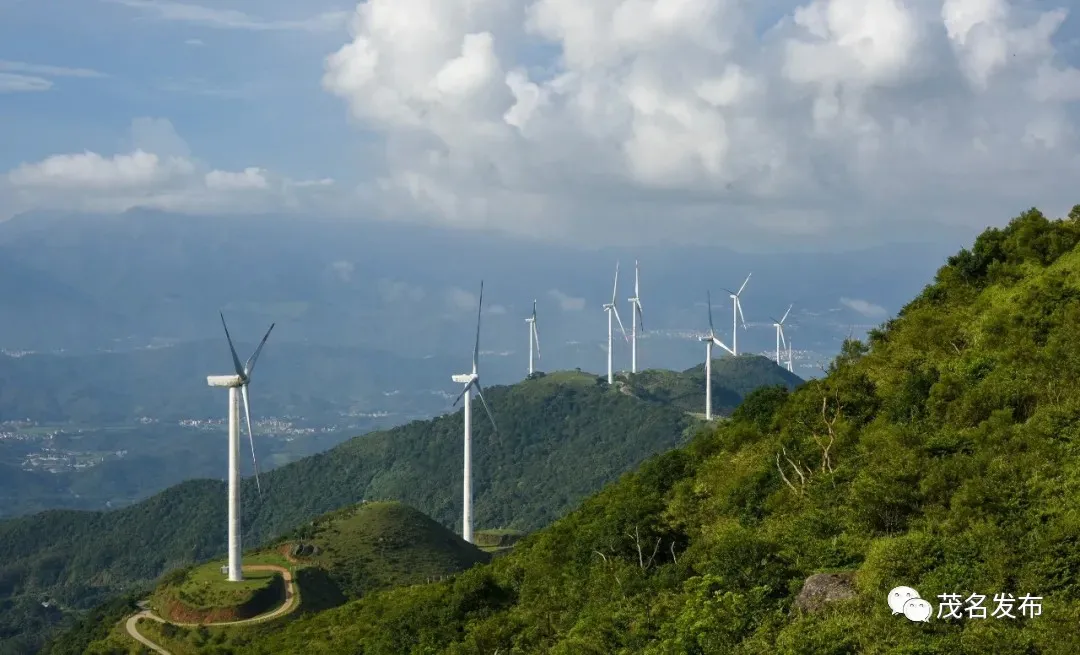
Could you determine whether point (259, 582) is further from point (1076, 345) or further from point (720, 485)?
point (1076, 345)

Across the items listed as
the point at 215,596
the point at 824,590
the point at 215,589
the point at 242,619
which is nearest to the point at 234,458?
the point at 215,589

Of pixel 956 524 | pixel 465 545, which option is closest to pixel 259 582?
pixel 465 545

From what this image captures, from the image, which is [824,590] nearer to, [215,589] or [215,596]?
[215,596]

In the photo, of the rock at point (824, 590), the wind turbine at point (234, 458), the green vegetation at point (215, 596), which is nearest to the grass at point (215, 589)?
the green vegetation at point (215, 596)

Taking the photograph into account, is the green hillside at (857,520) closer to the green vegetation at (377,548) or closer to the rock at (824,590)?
the rock at (824,590)

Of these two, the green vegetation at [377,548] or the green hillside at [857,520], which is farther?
the green vegetation at [377,548]

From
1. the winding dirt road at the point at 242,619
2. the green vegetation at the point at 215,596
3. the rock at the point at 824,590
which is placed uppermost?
the rock at the point at 824,590
